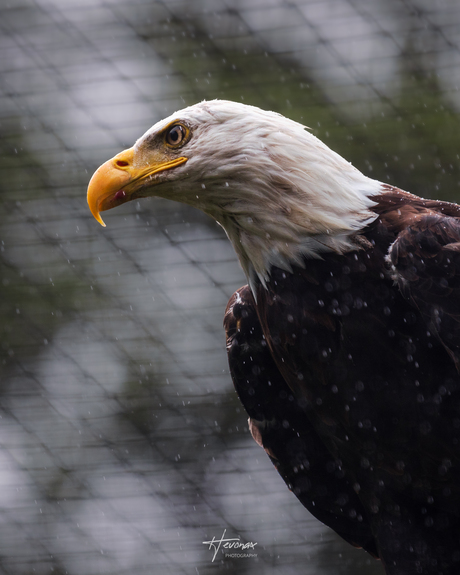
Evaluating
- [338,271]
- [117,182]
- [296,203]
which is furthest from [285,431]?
[117,182]

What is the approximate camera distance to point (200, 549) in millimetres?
4246

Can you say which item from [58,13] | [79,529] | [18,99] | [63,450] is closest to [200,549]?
[79,529]

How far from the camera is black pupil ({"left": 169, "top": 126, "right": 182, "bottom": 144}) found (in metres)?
1.83

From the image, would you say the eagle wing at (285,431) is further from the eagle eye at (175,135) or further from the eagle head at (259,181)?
the eagle eye at (175,135)

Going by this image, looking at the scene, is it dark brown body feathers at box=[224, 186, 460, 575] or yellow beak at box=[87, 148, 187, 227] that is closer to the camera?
dark brown body feathers at box=[224, 186, 460, 575]

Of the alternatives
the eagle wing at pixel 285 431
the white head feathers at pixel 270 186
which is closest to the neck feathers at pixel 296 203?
the white head feathers at pixel 270 186

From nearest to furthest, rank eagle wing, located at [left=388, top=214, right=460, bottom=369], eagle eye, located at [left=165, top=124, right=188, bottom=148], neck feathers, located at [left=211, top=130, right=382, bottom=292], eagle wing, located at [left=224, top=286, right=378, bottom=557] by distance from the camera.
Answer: eagle wing, located at [left=388, top=214, right=460, bottom=369] → neck feathers, located at [left=211, top=130, right=382, bottom=292] → eagle eye, located at [left=165, top=124, right=188, bottom=148] → eagle wing, located at [left=224, top=286, right=378, bottom=557]

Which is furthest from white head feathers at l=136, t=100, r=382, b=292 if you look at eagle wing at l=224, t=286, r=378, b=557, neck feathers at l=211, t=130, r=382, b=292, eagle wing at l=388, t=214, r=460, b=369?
eagle wing at l=224, t=286, r=378, b=557

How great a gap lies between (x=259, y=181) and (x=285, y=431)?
0.88 m

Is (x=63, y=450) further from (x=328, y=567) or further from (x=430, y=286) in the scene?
(x=430, y=286)

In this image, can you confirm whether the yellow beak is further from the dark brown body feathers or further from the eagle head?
the dark brown body feathers

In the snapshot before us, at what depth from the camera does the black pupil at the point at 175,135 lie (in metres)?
1.83

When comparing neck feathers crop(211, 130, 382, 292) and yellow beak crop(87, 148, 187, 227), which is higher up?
neck feathers crop(211, 130, 382, 292)

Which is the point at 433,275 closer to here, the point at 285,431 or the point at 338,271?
the point at 338,271
